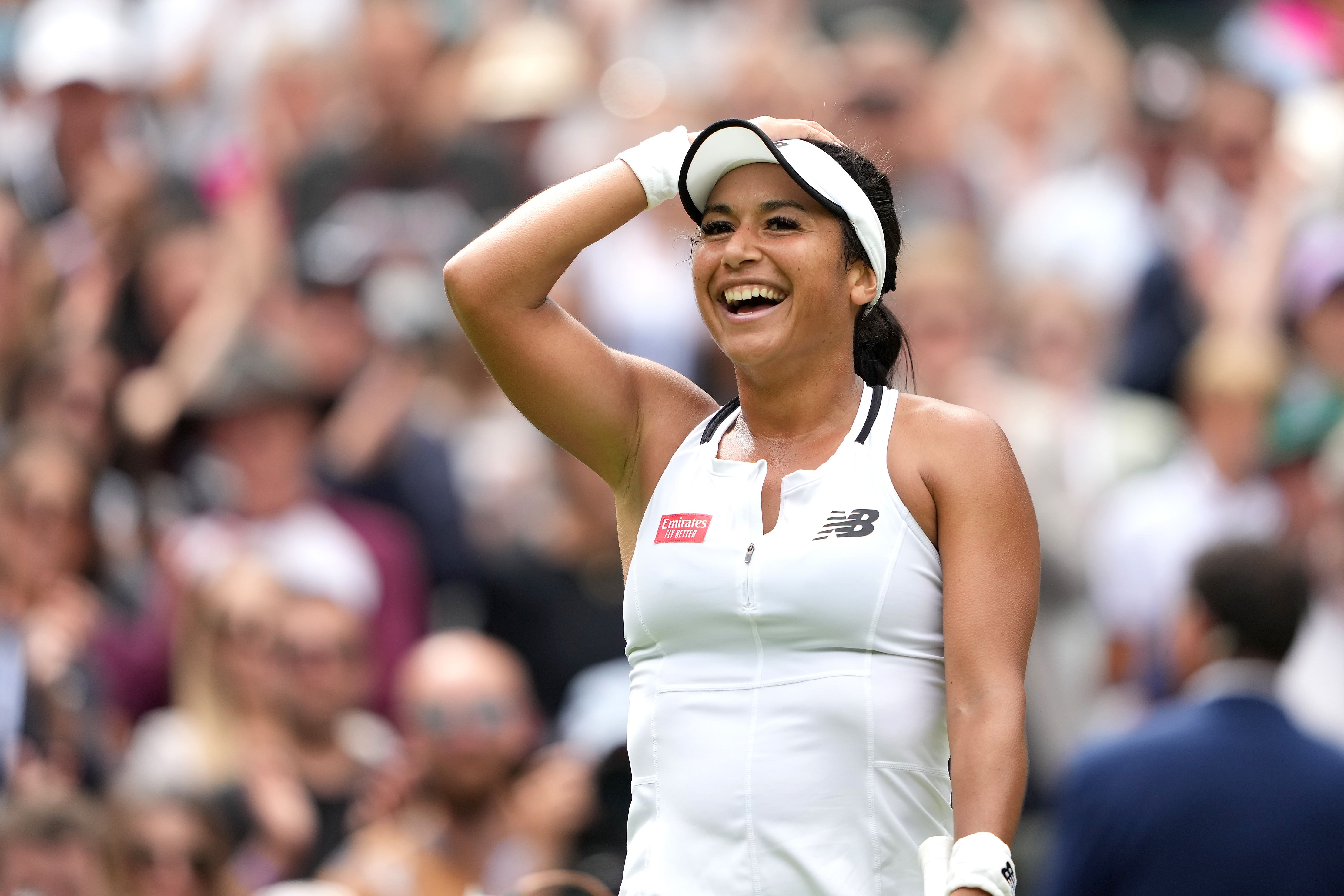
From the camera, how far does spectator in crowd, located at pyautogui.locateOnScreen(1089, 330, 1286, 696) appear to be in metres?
6.97

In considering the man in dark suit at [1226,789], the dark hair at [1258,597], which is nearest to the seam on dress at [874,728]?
the man in dark suit at [1226,789]

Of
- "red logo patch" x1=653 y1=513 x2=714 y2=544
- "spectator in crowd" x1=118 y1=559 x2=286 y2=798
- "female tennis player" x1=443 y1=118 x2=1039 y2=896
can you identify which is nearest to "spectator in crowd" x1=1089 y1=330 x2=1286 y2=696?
"spectator in crowd" x1=118 y1=559 x2=286 y2=798

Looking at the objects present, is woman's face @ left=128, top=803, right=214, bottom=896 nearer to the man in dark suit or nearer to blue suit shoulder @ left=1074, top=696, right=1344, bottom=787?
the man in dark suit

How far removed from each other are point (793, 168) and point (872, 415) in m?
0.42

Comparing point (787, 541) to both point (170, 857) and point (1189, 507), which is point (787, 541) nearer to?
point (170, 857)

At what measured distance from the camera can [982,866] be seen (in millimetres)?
2738

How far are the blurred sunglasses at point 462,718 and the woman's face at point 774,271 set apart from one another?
2835 millimetres

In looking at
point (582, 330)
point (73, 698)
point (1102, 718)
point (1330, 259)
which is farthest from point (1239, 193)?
point (582, 330)

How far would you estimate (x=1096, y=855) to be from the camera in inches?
195

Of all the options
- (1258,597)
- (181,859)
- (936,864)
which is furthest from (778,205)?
(181,859)

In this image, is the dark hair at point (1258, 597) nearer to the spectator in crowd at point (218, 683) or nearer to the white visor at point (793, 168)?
the white visor at point (793, 168)

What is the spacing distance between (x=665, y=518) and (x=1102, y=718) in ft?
13.1

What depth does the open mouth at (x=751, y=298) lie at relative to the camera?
126 inches

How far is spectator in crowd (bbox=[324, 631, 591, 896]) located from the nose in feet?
9.06
